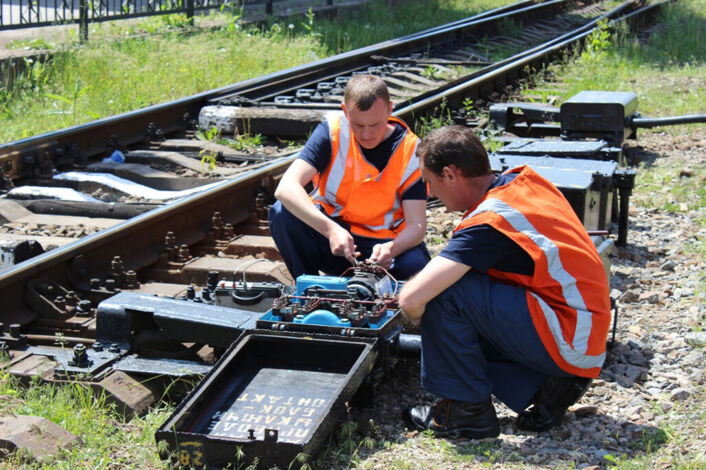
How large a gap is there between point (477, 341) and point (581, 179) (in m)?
1.98

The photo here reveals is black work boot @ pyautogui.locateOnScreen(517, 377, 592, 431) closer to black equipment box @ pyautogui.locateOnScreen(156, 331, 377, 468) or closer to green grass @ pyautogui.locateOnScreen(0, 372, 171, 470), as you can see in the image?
black equipment box @ pyautogui.locateOnScreen(156, 331, 377, 468)

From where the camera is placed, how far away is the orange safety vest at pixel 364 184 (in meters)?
4.88

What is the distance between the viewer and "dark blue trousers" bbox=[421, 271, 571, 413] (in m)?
3.76

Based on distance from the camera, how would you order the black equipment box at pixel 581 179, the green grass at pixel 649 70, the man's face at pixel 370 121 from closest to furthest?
the man's face at pixel 370 121, the black equipment box at pixel 581 179, the green grass at pixel 649 70

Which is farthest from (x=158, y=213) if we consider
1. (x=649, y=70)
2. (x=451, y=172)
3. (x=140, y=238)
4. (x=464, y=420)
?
(x=649, y=70)

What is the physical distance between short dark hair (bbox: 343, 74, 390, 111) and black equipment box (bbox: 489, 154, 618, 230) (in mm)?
1287

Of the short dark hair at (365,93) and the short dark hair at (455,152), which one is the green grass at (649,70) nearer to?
the short dark hair at (365,93)

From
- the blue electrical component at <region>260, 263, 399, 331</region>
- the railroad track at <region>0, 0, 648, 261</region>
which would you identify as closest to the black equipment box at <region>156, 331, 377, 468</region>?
the blue electrical component at <region>260, 263, 399, 331</region>

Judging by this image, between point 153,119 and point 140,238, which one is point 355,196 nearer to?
point 140,238

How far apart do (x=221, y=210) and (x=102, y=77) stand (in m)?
4.95

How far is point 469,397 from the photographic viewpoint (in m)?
3.84

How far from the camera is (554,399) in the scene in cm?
392

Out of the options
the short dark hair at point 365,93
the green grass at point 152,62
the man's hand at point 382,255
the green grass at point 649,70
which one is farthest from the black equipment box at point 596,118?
the green grass at point 152,62

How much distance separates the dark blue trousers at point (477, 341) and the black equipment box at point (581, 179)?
1633 millimetres
